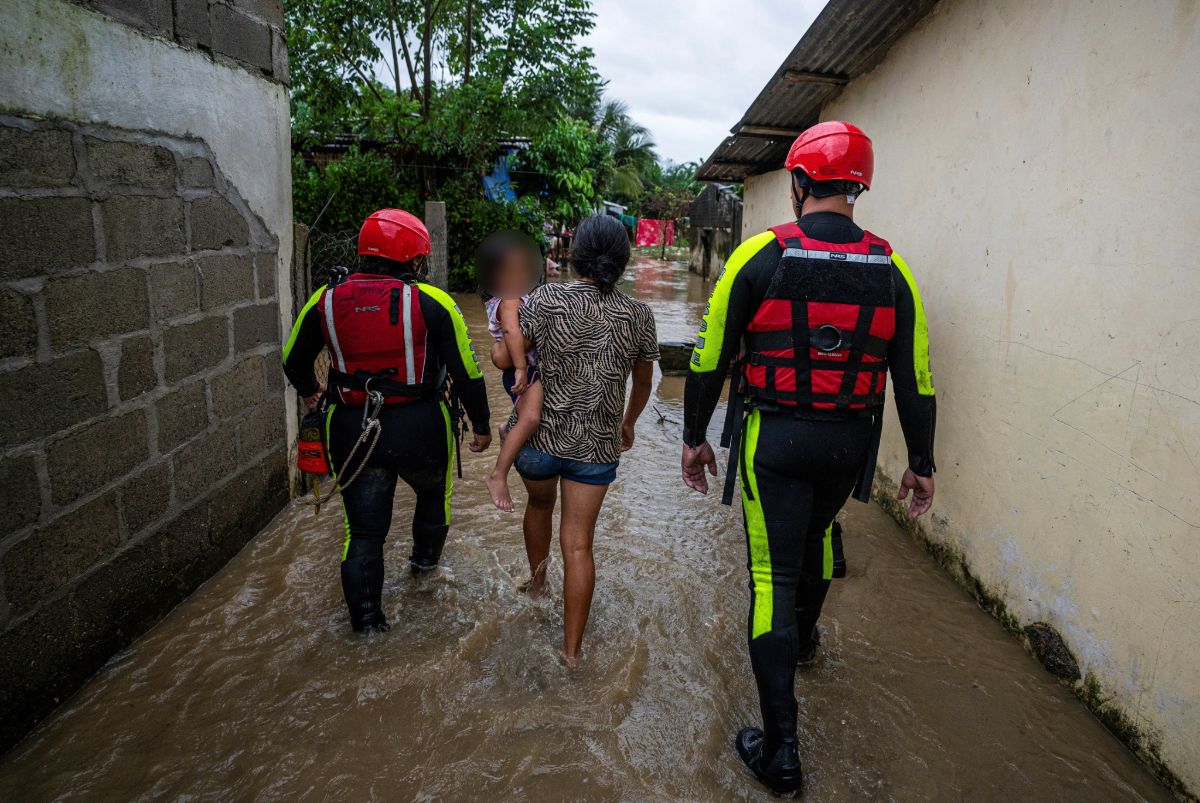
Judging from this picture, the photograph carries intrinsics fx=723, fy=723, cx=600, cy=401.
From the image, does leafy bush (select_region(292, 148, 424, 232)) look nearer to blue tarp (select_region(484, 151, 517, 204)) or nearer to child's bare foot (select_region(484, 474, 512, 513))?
blue tarp (select_region(484, 151, 517, 204))

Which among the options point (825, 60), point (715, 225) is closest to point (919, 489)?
point (825, 60)

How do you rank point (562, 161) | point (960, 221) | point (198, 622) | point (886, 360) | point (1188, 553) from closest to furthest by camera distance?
point (1188, 553) < point (886, 360) < point (198, 622) < point (960, 221) < point (562, 161)

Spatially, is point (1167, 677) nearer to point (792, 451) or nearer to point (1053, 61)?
point (792, 451)

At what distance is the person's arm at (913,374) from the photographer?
236 cm

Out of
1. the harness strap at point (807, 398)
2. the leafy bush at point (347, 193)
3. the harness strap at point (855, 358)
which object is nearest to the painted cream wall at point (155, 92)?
the harness strap at point (807, 398)

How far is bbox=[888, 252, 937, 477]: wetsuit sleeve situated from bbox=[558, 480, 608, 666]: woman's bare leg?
1.12 metres

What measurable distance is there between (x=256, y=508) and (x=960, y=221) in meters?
4.04

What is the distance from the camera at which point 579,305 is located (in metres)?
2.68

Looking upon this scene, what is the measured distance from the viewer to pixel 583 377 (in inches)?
107

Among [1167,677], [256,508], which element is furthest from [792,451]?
[256,508]

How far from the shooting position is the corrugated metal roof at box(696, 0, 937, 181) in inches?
171

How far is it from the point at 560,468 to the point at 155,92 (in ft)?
7.28

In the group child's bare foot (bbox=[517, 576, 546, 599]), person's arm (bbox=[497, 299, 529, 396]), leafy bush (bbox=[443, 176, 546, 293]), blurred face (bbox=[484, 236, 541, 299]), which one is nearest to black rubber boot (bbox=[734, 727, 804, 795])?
child's bare foot (bbox=[517, 576, 546, 599])

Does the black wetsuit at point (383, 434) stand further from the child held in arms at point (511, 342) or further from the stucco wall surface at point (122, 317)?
the stucco wall surface at point (122, 317)
